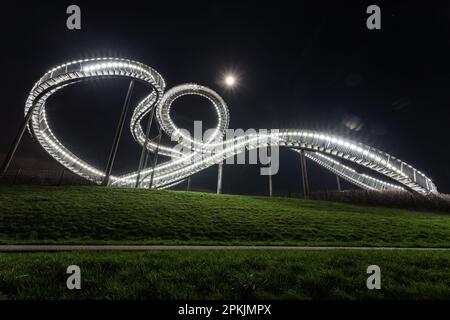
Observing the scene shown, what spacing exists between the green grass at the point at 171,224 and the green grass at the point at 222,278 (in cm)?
418

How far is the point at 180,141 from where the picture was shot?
3931 cm

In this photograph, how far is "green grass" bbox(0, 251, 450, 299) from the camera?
3.68 meters

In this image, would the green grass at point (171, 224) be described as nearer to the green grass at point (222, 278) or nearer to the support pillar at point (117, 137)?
the green grass at point (222, 278)

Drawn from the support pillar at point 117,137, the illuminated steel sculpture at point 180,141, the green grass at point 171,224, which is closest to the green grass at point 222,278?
the green grass at point 171,224

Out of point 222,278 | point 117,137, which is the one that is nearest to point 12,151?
point 117,137

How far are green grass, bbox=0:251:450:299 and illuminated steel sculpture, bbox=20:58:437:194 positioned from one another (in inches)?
852

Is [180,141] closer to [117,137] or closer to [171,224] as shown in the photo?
[117,137]

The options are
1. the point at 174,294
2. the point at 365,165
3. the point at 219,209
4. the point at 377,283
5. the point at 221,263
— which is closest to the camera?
the point at 174,294

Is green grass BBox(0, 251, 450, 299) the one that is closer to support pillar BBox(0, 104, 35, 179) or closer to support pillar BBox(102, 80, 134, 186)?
support pillar BBox(102, 80, 134, 186)

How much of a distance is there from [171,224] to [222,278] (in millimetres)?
7732
